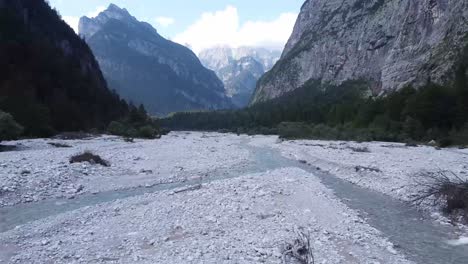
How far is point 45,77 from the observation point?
78.5 meters

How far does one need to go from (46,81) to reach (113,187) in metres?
65.9

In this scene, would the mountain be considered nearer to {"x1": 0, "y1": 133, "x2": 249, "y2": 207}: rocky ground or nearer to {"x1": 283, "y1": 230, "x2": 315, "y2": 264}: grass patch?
{"x1": 0, "y1": 133, "x2": 249, "y2": 207}: rocky ground

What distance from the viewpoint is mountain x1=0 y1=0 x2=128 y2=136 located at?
55750 millimetres

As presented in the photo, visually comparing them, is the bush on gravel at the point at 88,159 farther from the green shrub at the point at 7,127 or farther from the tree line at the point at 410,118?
the tree line at the point at 410,118

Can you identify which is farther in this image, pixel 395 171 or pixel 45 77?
pixel 45 77

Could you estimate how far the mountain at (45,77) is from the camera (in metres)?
55.8

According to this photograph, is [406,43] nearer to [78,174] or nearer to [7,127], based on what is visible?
[7,127]

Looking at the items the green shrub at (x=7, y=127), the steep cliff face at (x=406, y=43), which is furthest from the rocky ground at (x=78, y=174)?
the steep cliff face at (x=406, y=43)

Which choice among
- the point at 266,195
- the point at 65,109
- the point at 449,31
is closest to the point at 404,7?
the point at 449,31

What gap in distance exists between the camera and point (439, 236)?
12.8m

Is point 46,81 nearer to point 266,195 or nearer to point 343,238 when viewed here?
point 266,195

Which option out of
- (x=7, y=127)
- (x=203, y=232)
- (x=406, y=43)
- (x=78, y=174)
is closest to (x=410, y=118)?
(x=78, y=174)

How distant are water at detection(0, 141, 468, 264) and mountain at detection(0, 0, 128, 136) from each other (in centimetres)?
3804

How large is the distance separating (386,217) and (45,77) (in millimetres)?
78997
